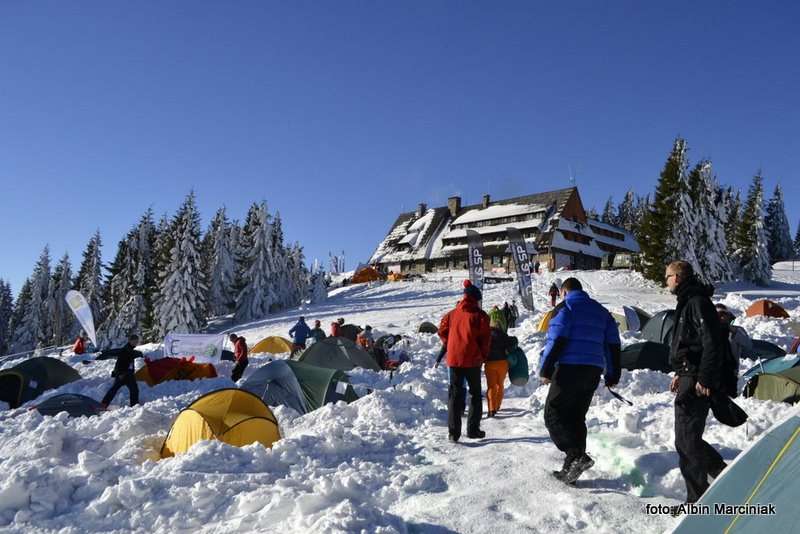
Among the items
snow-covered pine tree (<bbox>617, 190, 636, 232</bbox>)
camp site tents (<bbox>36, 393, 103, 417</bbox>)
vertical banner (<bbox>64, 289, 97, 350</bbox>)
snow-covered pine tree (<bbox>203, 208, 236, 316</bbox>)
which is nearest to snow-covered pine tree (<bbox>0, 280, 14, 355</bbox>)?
snow-covered pine tree (<bbox>203, 208, 236, 316</bbox>)

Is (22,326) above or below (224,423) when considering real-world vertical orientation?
above

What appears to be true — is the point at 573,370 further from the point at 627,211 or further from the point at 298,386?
the point at 627,211

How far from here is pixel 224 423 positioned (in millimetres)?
6715

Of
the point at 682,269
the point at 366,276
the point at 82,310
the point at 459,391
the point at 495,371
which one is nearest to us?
the point at 682,269

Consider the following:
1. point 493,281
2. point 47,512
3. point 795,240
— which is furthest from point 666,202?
point 795,240

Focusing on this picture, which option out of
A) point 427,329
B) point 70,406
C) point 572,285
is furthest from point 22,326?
point 572,285

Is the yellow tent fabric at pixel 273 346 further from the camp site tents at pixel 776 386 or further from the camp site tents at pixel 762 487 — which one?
the camp site tents at pixel 762 487

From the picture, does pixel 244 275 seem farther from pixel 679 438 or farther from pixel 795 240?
pixel 795 240

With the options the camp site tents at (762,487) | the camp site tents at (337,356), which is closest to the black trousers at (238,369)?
the camp site tents at (337,356)

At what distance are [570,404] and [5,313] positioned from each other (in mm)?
82938

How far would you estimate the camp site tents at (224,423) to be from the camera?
21.7 feet

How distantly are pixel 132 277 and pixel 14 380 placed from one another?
109ft

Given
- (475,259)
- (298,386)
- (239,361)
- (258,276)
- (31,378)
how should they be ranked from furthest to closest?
(258,276), (475,259), (239,361), (31,378), (298,386)

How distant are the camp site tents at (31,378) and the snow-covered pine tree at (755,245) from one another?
46655mm
